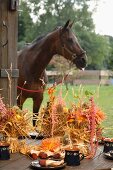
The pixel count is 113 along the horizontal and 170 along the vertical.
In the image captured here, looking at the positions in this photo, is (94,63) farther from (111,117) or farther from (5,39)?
(5,39)

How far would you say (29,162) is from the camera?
183cm

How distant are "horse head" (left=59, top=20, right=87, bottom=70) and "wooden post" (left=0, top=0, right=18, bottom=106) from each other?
137cm

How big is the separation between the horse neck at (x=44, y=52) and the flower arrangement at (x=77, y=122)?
8.41 feet

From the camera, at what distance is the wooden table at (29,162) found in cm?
173

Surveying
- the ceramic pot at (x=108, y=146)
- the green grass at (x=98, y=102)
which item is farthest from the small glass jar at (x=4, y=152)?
the ceramic pot at (x=108, y=146)

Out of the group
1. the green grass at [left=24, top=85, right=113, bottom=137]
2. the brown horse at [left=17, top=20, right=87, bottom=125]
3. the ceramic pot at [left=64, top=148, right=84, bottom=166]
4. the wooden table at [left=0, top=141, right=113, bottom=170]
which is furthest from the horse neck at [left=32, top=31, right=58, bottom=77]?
the ceramic pot at [left=64, top=148, right=84, bottom=166]

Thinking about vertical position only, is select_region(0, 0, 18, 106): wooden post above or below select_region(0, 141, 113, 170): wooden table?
above

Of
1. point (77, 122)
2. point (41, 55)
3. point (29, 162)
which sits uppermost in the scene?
point (41, 55)

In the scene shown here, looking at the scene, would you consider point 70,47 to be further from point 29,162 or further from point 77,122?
point 29,162

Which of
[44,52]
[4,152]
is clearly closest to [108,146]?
[4,152]

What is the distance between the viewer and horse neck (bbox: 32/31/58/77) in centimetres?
454

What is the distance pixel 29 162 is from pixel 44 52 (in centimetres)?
284

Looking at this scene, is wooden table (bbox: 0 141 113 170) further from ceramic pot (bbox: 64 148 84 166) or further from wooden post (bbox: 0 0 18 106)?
wooden post (bbox: 0 0 18 106)

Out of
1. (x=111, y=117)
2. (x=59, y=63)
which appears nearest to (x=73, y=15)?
(x=59, y=63)
